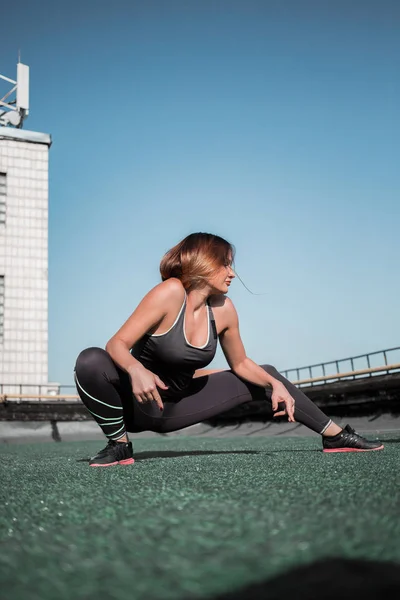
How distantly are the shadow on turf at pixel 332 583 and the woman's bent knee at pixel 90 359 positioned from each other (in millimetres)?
2104

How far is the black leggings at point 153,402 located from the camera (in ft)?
8.79

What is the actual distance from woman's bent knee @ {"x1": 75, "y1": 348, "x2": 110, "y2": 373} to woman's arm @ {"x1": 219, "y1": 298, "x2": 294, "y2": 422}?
759 millimetres

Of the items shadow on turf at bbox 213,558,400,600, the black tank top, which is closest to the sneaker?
the black tank top

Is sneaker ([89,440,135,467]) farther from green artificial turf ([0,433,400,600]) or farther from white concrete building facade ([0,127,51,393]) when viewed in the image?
white concrete building facade ([0,127,51,393])

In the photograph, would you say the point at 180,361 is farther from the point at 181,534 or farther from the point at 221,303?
the point at 181,534

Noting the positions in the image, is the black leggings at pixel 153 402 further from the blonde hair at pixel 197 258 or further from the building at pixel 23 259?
the building at pixel 23 259

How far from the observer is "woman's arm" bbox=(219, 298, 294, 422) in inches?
117

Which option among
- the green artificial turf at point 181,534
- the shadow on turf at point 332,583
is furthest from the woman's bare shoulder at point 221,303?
the shadow on turf at point 332,583

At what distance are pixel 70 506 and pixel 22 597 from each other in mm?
651

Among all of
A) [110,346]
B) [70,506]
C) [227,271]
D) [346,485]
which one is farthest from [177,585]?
[227,271]

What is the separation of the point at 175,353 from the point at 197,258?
20.8 inches

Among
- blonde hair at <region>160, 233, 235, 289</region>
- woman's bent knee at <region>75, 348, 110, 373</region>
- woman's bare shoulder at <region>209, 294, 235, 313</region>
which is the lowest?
woman's bent knee at <region>75, 348, 110, 373</region>

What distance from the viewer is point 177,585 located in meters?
0.62

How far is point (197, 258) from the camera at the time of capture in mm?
2674
